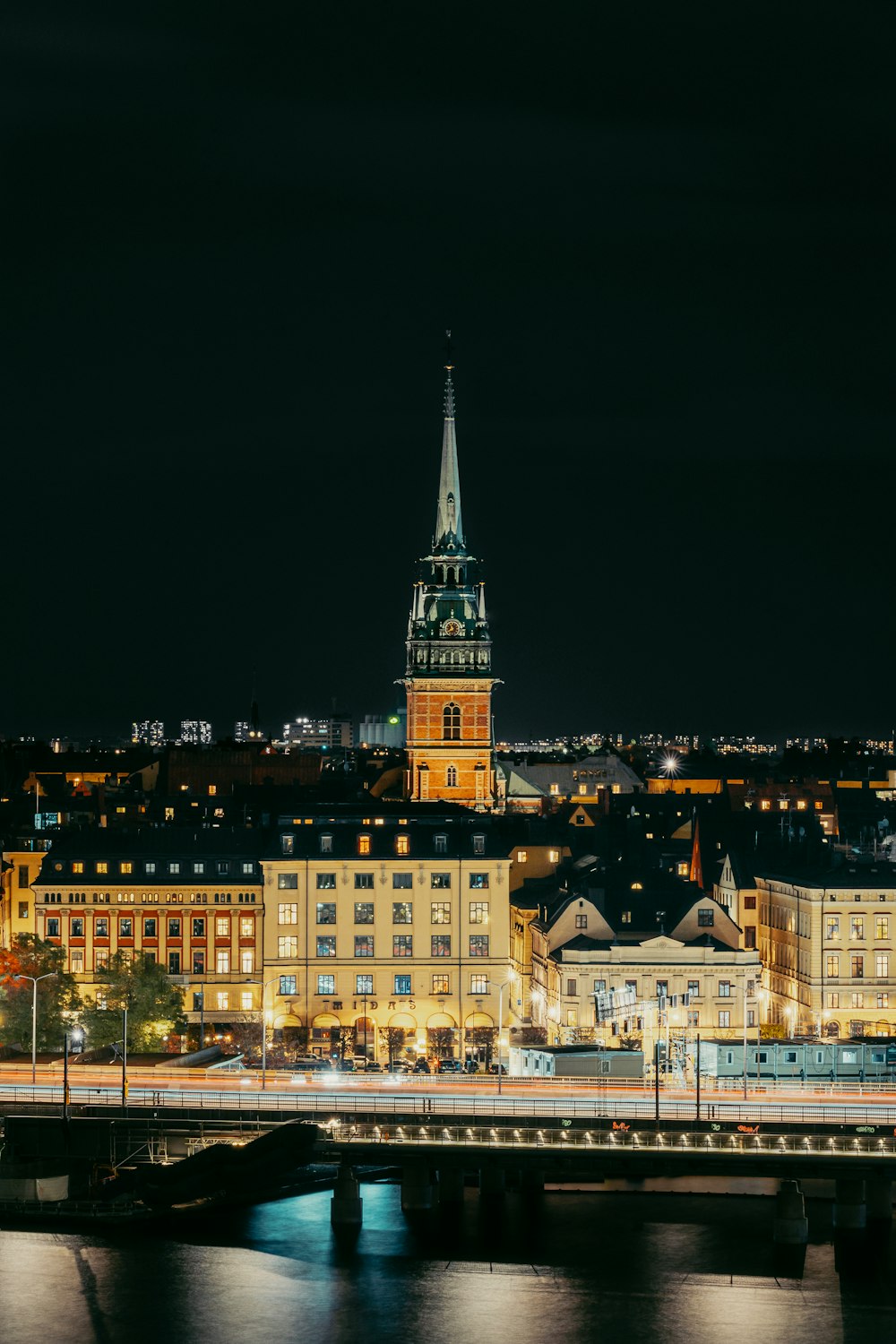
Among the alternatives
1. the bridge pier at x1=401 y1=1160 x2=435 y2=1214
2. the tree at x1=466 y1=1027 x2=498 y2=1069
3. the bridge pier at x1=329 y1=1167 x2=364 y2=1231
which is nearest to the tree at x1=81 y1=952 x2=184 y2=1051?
the tree at x1=466 y1=1027 x2=498 y2=1069

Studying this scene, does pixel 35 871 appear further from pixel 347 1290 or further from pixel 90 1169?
pixel 347 1290

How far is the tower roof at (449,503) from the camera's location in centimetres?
17962

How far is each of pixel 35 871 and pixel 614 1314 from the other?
60.9 metres

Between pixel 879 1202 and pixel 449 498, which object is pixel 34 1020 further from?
pixel 449 498

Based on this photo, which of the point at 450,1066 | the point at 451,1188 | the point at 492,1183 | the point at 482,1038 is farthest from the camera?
the point at 482,1038

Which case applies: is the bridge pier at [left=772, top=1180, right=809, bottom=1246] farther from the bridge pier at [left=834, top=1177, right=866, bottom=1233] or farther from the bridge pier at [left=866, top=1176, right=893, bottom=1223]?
the bridge pier at [left=866, top=1176, right=893, bottom=1223]

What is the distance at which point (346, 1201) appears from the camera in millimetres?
87812

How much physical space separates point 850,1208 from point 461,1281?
13463mm

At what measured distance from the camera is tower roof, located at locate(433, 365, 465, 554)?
180m

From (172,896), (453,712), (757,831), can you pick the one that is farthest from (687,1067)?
(453,712)

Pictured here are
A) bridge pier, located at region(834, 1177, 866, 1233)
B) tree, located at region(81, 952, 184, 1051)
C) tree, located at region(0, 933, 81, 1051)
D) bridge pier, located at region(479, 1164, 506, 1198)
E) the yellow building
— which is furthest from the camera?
the yellow building

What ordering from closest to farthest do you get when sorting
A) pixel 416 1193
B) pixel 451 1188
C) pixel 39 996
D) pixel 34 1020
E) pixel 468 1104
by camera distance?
1. pixel 468 1104
2. pixel 416 1193
3. pixel 451 1188
4. pixel 34 1020
5. pixel 39 996

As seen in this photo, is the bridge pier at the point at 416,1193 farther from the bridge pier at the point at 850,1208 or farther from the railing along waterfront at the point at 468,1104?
the bridge pier at the point at 850,1208

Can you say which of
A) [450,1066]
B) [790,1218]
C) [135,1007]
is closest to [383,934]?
[450,1066]
